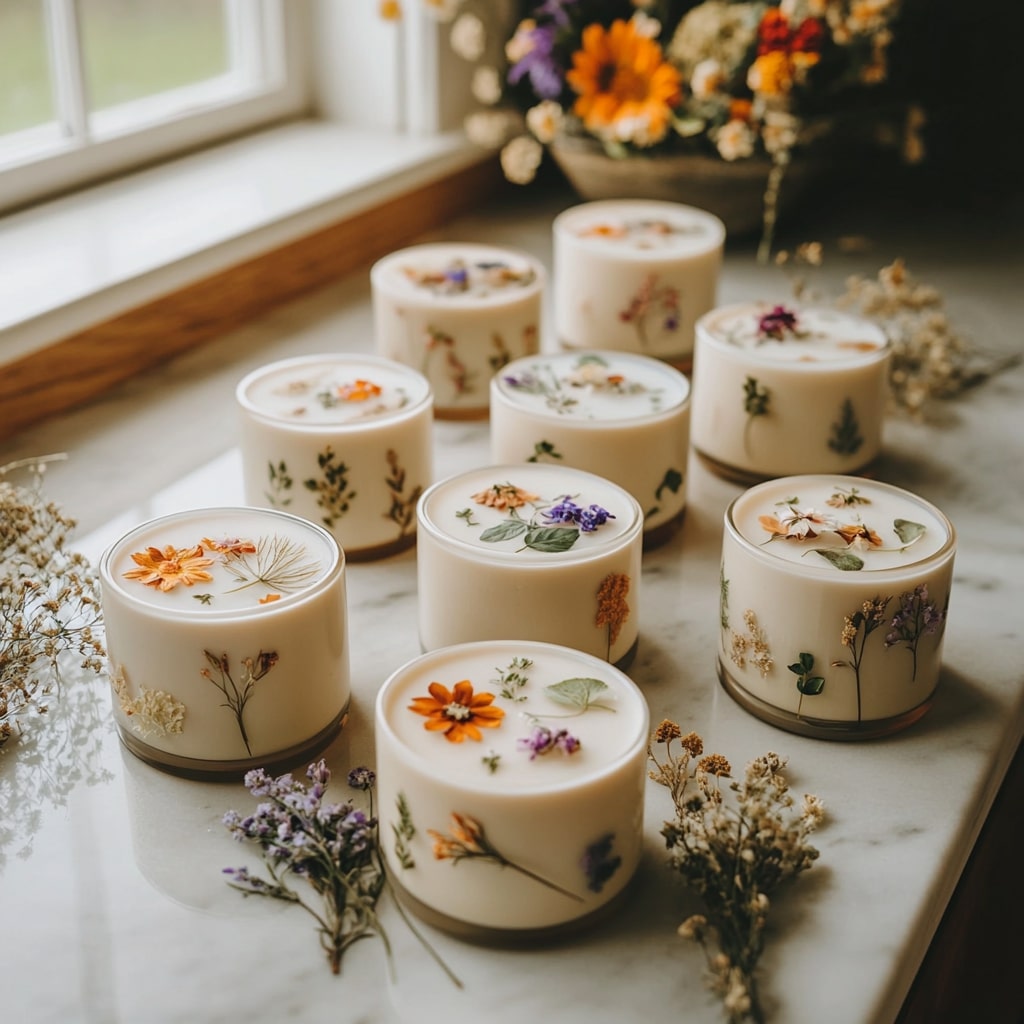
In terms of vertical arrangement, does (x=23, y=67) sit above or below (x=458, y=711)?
above

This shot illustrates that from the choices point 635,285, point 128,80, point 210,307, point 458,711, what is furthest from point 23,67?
point 458,711

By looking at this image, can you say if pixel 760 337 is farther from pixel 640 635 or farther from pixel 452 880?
pixel 452 880

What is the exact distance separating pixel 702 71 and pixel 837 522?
2.66 ft

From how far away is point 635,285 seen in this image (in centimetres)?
128

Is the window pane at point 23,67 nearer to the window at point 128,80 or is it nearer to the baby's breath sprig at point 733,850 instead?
the window at point 128,80

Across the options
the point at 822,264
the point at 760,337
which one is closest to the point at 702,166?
the point at 822,264

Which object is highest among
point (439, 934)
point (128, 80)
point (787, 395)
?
point (128, 80)

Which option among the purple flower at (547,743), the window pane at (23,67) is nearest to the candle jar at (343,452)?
the purple flower at (547,743)

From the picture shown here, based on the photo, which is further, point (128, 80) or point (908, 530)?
point (128, 80)

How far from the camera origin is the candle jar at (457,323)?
1187 millimetres

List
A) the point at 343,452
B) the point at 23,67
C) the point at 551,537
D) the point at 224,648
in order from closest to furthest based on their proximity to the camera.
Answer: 1. the point at 224,648
2. the point at 551,537
3. the point at 343,452
4. the point at 23,67

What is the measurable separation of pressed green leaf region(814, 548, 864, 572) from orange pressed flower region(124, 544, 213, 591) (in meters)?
0.38

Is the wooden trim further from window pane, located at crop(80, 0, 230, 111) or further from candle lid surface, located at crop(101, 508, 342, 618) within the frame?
candle lid surface, located at crop(101, 508, 342, 618)

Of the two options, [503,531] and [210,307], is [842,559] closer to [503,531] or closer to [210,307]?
[503,531]
